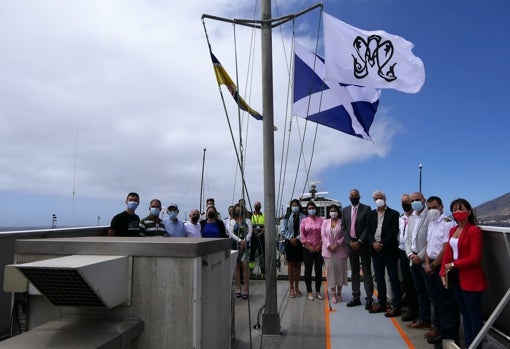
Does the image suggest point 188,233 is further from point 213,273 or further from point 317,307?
point 213,273

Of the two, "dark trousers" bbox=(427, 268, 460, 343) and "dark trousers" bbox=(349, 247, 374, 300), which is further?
"dark trousers" bbox=(349, 247, 374, 300)

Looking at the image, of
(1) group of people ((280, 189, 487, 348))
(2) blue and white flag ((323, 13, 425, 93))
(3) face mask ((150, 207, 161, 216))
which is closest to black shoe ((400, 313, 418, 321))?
(1) group of people ((280, 189, 487, 348))

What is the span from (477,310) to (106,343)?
3.64m

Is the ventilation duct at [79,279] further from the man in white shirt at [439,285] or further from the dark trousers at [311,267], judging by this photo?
the dark trousers at [311,267]

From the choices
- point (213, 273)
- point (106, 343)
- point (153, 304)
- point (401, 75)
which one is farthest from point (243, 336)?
point (401, 75)

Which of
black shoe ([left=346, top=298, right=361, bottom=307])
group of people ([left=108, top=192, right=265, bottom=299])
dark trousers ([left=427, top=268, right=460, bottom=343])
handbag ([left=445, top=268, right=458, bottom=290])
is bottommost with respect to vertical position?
black shoe ([left=346, top=298, right=361, bottom=307])

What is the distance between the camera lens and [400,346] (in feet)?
15.7

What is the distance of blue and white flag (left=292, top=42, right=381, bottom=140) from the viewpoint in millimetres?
6301

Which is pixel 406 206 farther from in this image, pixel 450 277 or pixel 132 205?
pixel 132 205

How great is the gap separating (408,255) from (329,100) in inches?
116

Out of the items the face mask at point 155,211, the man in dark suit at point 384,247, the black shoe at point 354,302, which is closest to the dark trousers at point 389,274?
the man in dark suit at point 384,247

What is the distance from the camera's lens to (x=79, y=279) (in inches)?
91.7

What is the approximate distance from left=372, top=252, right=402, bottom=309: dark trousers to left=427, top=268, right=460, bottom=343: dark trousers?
1.08m

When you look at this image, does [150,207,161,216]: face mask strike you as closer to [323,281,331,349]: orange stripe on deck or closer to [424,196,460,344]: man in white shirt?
[323,281,331,349]: orange stripe on deck
